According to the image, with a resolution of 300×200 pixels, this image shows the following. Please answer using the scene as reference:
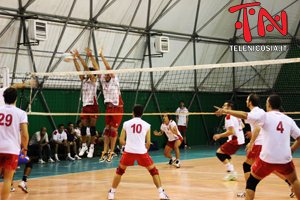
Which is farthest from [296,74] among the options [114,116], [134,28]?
[114,116]

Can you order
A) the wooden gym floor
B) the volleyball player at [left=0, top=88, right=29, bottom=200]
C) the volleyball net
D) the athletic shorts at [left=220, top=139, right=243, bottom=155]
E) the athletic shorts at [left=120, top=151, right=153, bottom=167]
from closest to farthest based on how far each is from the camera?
the volleyball player at [left=0, top=88, right=29, bottom=200] < the athletic shorts at [left=120, top=151, right=153, bottom=167] < the wooden gym floor < the athletic shorts at [left=220, top=139, right=243, bottom=155] < the volleyball net

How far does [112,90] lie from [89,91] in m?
0.65

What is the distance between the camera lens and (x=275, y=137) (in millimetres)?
5277

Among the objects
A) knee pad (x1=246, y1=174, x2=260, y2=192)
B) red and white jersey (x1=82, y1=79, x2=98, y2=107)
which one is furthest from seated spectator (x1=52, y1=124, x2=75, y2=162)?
knee pad (x1=246, y1=174, x2=260, y2=192)

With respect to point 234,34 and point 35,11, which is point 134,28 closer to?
point 35,11

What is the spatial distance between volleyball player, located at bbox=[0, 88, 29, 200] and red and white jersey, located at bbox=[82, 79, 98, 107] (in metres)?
3.72

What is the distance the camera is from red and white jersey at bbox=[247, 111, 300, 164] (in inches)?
207

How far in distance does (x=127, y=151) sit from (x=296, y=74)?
52.1 feet

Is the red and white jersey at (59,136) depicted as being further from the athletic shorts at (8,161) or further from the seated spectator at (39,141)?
the athletic shorts at (8,161)

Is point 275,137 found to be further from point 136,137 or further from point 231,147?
point 231,147

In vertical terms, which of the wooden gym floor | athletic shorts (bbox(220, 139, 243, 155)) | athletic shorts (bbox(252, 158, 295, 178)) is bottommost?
the wooden gym floor

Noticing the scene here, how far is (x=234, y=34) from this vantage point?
21875 millimetres

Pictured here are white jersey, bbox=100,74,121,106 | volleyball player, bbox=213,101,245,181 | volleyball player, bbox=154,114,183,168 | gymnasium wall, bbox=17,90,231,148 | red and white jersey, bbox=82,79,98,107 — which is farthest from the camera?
gymnasium wall, bbox=17,90,231,148

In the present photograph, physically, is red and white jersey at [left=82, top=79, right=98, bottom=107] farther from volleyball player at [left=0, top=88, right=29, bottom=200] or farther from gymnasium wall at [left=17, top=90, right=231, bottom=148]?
gymnasium wall at [left=17, top=90, right=231, bottom=148]
